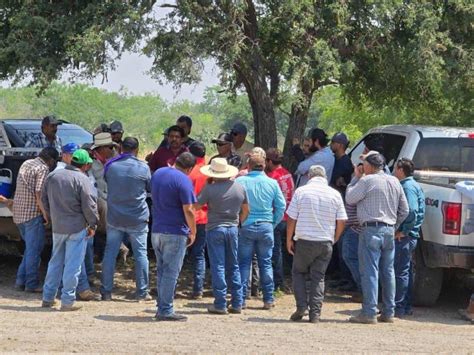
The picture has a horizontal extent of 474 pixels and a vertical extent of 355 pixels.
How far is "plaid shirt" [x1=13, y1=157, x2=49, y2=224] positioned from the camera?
11.5 meters

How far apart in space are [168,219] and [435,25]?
5848 mm

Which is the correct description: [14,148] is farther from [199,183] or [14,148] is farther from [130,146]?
[199,183]

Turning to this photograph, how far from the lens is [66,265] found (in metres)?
10.6

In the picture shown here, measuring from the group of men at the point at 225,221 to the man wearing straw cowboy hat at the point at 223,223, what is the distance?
0.01 m

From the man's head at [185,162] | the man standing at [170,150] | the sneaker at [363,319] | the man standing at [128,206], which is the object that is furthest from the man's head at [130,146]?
the sneaker at [363,319]

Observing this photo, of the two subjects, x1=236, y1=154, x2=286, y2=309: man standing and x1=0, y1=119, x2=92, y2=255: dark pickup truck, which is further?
x1=0, y1=119, x2=92, y2=255: dark pickup truck

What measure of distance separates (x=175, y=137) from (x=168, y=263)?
2.59m

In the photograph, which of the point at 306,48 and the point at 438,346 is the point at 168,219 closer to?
the point at 438,346

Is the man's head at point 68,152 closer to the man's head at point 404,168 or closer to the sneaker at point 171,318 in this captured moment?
the sneaker at point 171,318

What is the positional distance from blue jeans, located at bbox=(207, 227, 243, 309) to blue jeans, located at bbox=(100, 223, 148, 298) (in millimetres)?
984

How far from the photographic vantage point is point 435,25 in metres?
13.9

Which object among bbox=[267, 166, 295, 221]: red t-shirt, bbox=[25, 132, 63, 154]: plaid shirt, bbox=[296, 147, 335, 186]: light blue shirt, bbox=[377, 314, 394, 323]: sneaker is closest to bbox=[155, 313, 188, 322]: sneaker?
bbox=[377, 314, 394, 323]: sneaker

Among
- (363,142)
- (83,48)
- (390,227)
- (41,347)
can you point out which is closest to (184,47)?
(83,48)

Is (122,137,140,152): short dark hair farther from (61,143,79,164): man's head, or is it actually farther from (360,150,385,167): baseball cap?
(360,150,385,167): baseball cap
